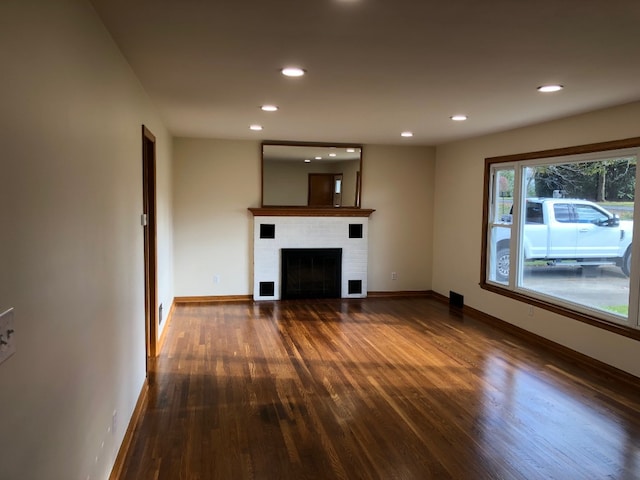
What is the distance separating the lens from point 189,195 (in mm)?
6648

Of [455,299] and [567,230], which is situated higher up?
[567,230]

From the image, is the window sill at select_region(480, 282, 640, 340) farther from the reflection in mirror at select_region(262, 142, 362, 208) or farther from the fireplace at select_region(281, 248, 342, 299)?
the reflection in mirror at select_region(262, 142, 362, 208)

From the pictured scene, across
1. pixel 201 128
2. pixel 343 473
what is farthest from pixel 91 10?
pixel 201 128

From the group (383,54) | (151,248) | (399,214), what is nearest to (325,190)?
(399,214)

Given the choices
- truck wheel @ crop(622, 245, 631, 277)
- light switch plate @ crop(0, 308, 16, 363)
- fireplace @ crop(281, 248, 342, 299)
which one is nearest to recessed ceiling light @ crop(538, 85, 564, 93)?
truck wheel @ crop(622, 245, 631, 277)

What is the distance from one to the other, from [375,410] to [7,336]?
8.68 feet

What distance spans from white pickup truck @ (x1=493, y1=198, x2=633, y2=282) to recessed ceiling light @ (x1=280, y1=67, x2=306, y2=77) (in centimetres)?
301

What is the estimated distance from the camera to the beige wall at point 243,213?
21.9ft

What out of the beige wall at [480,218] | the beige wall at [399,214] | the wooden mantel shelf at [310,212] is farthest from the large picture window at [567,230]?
the wooden mantel shelf at [310,212]

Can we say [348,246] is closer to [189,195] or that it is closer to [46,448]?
[189,195]

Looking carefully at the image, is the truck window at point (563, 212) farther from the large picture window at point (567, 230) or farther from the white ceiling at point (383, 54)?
the white ceiling at point (383, 54)

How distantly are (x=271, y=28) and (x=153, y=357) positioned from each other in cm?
317

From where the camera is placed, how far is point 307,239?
703 centimetres

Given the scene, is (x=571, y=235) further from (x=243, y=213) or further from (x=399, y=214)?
(x=243, y=213)
